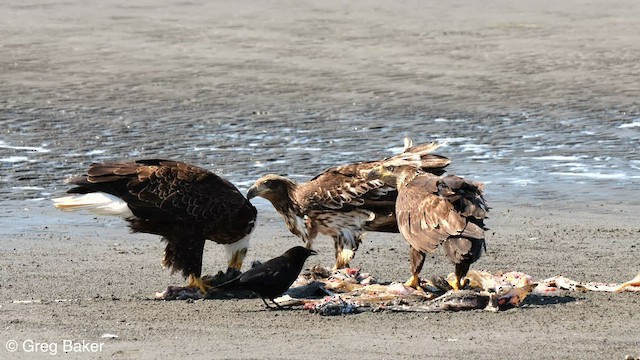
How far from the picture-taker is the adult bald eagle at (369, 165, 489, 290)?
9.56 metres

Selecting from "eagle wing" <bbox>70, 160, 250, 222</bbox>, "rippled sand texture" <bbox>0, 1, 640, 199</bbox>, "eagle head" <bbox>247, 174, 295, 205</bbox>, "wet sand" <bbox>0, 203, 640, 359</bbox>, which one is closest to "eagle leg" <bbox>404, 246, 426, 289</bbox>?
"wet sand" <bbox>0, 203, 640, 359</bbox>

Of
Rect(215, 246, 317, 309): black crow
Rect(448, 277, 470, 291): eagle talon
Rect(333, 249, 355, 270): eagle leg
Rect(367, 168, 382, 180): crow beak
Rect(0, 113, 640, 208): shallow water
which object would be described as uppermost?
Rect(367, 168, 382, 180): crow beak

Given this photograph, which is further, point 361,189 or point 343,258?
point 361,189

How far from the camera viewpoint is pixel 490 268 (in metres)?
11.2

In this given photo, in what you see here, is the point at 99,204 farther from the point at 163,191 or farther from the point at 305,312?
the point at 305,312

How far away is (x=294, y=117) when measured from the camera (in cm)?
1789

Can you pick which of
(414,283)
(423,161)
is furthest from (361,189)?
(414,283)

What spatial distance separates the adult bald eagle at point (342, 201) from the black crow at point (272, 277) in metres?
1.55

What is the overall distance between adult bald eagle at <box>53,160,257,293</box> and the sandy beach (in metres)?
0.42

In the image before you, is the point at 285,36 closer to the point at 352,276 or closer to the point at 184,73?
the point at 184,73

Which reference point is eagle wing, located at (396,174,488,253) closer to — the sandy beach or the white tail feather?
the sandy beach

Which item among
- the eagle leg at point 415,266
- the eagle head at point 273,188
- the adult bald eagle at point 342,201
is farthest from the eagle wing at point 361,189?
the eagle leg at point 415,266

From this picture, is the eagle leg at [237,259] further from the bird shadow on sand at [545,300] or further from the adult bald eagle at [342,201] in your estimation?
the bird shadow on sand at [545,300]

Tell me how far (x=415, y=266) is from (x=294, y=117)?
7.89 m
